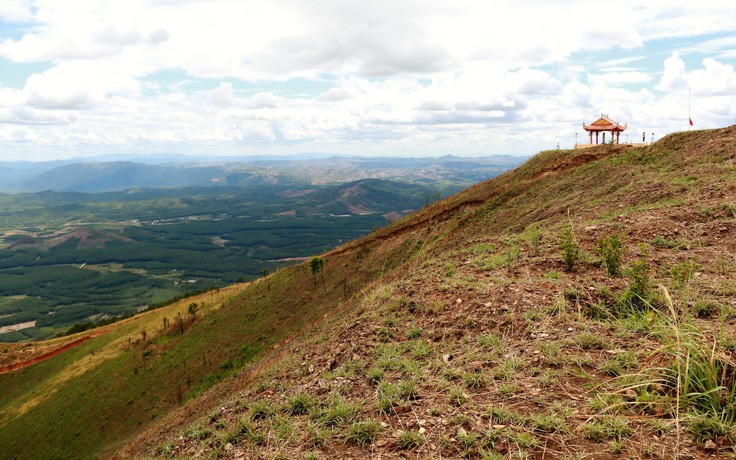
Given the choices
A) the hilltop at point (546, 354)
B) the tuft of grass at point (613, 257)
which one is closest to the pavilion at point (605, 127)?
the hilltop at point (546, 354)

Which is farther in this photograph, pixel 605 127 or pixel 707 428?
pixel 605 127

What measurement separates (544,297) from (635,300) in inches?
75.0

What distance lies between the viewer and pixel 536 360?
727 cm

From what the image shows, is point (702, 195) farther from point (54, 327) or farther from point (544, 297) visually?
point (54, 327)

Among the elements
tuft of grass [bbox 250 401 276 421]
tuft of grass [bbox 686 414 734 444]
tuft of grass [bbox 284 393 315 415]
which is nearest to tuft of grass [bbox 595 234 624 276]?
tuft of grass [bbox 686 414 734 444]

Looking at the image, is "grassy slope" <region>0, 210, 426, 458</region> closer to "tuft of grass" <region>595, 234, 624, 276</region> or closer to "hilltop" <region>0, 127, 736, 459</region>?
"hilltop" <region>0, 127, 736, 459</region>

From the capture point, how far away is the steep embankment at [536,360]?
17.0 ft

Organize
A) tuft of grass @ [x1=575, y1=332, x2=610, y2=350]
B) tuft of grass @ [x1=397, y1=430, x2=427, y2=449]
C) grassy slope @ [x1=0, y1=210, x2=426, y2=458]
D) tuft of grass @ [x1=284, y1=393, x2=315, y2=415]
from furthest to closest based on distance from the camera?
1. grassy slope @ [x1=0, y1=210, x2=426, y2=458]
2. tuft of grass @ [x1=284, y1=393, x2=315, y2=415]
3. tuft of grass @ [x1=575, y1=332, x2=610, y2=350]
4. tuft of grass @ [x1=397, y1=430, x2=427, y2=449]

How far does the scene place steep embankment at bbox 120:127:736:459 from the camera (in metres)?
5.18

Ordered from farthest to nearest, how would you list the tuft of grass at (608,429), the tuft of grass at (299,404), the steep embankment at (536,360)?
1. the tuft of grass at (299,404)
2. the steep embankment at (536,360)
3. the tuft of grass at (608,429)

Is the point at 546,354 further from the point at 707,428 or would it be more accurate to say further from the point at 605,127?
the point at 605,127

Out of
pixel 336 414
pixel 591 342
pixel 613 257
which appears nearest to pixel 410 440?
pixel 336 414

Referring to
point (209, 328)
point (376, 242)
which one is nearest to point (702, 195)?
point (376, 242)

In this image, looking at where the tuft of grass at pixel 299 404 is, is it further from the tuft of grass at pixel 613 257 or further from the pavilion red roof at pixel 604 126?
the pavilion red roof at pixel 604 126
